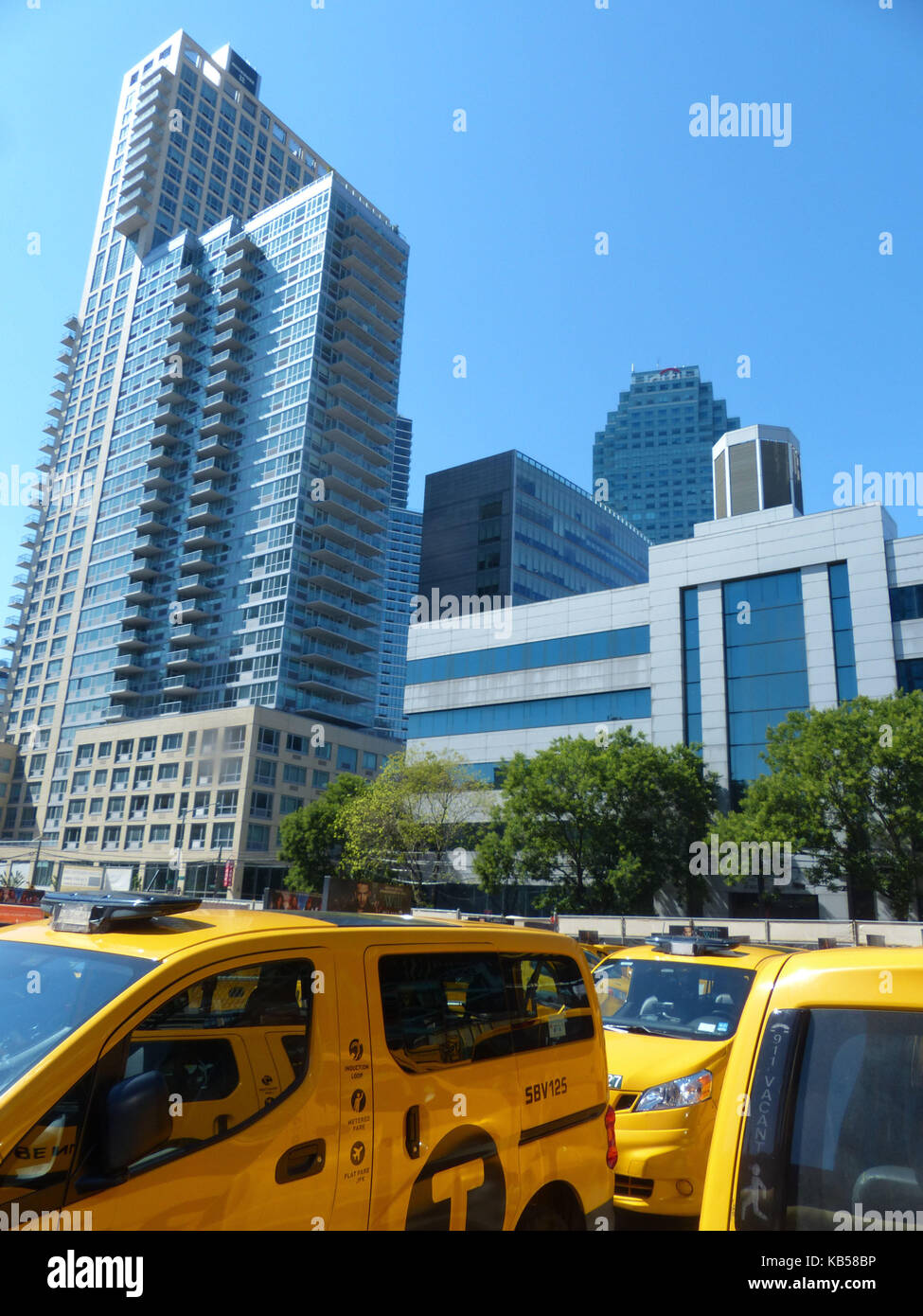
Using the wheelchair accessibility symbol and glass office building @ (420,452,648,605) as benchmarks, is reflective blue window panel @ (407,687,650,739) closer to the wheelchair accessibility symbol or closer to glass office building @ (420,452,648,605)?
glass office building @ (420,452,648,605)

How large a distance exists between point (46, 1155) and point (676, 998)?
6.46 metres

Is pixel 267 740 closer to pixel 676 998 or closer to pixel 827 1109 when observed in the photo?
pixel 676 998

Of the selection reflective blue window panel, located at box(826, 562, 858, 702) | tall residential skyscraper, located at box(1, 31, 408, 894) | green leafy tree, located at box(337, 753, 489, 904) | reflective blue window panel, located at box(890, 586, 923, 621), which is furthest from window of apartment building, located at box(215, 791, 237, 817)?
reflective blue window panel, located at box(890, 586, 923, 621)

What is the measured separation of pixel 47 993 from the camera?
3.03 metres

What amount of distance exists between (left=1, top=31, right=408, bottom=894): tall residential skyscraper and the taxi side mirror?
6451cm

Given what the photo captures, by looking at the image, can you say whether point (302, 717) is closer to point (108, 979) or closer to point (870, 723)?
point (870, 723)

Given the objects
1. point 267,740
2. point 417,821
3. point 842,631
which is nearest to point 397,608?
point 267,740

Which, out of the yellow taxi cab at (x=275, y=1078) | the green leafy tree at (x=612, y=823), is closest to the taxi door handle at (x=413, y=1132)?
the yellow taxi cab at (x=275, y=1078)

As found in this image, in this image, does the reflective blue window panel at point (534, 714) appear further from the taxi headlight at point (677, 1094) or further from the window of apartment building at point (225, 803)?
the taxi headlight at point (677, 1094)

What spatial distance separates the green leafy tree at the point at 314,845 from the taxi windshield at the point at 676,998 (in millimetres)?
47461

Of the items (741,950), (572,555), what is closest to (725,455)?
(741,950)

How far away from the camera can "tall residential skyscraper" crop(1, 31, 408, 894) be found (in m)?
71.3

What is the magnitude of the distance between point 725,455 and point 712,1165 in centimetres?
4606

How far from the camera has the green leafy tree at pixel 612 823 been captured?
3688 cm
